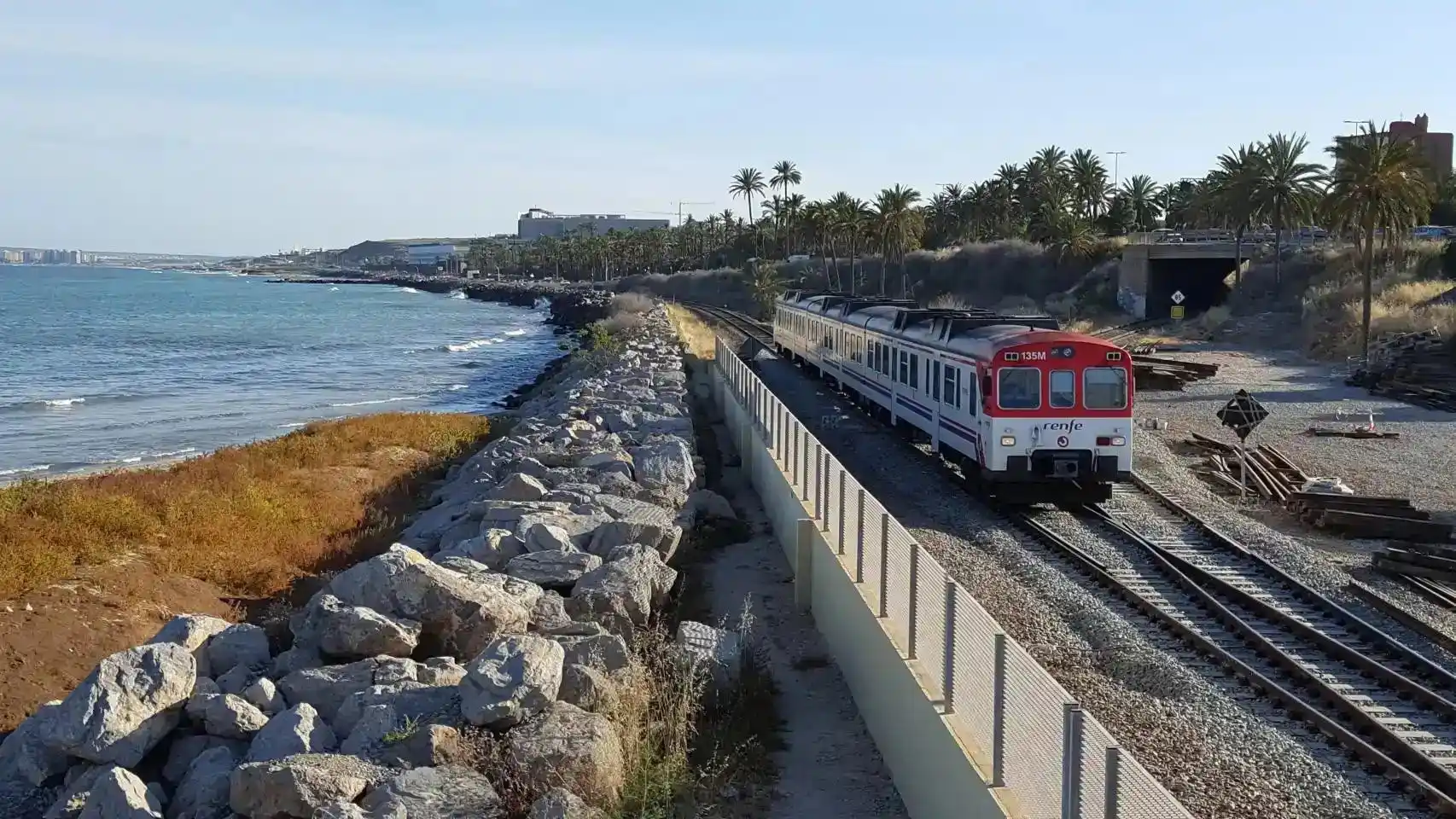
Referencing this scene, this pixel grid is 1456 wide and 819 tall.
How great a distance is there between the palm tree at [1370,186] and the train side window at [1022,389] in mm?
30328

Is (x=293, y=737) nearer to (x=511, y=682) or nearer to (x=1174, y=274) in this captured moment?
(x=511, y=682)

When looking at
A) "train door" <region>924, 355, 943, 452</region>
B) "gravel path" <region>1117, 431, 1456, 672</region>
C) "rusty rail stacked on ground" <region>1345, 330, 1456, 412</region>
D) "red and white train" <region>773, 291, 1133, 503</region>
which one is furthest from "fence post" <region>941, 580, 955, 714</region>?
"rusty rail stacked on ground" <region>1345, 330, 1456, 412</region>

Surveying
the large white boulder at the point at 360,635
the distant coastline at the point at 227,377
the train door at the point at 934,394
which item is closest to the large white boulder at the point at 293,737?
the large white boulder at the point at 360,635

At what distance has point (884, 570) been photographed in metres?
10.9

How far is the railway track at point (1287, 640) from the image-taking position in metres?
10.1

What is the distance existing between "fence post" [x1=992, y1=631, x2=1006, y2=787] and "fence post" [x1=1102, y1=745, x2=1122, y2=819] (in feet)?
4.81

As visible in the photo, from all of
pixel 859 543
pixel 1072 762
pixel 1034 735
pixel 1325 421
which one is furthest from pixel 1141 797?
pixel 1325 421

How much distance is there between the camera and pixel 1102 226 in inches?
4090

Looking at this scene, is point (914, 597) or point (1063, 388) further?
point (1063, 388)

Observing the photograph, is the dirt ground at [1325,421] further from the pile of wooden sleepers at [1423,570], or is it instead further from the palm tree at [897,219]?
the palm tree at [897,219]

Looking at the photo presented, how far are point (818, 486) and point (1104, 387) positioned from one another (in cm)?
689

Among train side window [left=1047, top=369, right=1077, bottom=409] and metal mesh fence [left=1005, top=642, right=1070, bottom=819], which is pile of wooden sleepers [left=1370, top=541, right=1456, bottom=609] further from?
metal mesh fence [left=1005, top=642, right=1070, bottom=819]

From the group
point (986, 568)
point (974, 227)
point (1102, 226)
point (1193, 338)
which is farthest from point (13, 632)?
point (974, 227)

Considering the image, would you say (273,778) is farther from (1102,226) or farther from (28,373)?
(1102,226)
